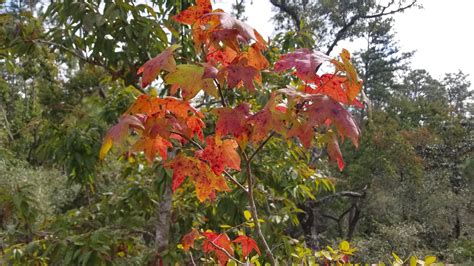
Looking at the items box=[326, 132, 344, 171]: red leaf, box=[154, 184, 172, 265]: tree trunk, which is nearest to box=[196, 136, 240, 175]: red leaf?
box=[326, 132, 344, 171]: red leaf

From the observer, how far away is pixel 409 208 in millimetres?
11922

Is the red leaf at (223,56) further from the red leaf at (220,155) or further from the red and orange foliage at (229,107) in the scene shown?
the red leaf at (220,155)

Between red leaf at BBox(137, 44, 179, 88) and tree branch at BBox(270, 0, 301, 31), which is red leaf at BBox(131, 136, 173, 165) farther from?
tree branch at BBox(270, 0, 301, 31)

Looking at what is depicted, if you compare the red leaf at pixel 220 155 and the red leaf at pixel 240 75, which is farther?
the red leaf at pixel 220 155

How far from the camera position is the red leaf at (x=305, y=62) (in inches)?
32.4

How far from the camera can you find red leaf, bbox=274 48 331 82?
2.70 ft

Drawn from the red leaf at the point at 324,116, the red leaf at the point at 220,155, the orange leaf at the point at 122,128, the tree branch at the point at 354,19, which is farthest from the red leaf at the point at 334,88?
the tree branch at the point at 354,19

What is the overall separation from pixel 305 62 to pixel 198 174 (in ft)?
1.34

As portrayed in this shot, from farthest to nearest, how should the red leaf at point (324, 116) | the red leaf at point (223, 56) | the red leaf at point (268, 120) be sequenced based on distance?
the red leaf at point (223, 56)
the red leaf at point (268, 120)
the red leaf at point (324, 116)

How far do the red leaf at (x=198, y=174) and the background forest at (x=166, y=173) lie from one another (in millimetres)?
363

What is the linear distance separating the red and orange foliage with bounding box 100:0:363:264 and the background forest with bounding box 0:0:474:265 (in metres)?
0.10

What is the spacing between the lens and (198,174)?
1089 millimetres

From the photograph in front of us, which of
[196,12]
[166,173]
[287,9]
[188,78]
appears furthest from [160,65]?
[287,9]

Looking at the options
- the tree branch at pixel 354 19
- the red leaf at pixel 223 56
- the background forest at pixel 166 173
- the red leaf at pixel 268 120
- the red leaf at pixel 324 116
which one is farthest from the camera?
the tree branch at pixel 354 19
